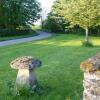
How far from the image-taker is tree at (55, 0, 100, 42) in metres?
22.5

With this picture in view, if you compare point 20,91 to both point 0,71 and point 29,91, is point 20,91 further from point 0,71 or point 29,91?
point 0,71

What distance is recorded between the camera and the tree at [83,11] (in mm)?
22453

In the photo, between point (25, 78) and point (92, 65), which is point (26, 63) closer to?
point (25, 78)

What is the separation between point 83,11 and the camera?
22.8 m

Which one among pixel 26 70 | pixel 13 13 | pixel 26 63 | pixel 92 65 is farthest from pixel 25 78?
Answer: pixel 13 13

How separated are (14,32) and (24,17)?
6888 millimetres

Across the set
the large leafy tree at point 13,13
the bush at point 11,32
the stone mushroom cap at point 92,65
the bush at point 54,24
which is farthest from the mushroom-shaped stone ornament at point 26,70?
the bush at point 54,24

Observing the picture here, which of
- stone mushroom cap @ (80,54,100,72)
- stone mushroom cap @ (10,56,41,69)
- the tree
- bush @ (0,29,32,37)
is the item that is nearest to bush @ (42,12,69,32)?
bush @ (0,29,32,37)

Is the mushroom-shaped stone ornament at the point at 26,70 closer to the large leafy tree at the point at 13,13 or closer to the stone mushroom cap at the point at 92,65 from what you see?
the stone mushroom cap at the point at 92,65

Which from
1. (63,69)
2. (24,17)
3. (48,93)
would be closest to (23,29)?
(24,17)

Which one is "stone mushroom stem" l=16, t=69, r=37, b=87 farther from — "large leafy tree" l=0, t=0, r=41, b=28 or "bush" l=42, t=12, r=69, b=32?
"bush" l=42, t=12, r=69, b=32

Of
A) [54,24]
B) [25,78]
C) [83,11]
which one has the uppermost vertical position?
[83,11]

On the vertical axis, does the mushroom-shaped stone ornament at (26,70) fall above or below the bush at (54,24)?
above

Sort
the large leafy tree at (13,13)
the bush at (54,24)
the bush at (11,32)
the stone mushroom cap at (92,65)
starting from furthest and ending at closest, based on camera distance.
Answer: the bush at (54,24) → the large leafy tree at (13,13) → the bush at (11,32) → the stone mushroom cap at (92,65)
